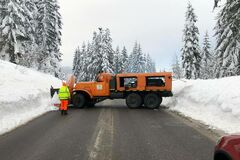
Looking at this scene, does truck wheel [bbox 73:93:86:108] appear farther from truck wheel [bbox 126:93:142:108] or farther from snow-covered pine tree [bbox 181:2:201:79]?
snow-covered pine tree [bbox 181:2:201:79]

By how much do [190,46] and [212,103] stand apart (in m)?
36.5

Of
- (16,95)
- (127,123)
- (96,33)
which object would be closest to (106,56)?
(96,33)

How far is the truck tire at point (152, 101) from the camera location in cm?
2177

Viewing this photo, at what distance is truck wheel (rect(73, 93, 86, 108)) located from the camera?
22.4 m

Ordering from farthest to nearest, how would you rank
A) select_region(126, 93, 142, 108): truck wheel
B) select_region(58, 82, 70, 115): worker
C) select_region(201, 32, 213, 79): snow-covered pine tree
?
select_region(201, 32, 213, 79): snow-covered pine tree
select_region(126, 93, 142, 108): truck wheel
select_region(58, 82, 70, 115): worker

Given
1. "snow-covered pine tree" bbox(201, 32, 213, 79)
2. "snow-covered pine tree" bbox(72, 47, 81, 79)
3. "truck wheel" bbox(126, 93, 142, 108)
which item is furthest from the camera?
"snow-covered pine tree" bbox(72, 47, 81, 79)

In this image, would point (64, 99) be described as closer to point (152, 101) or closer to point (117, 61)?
point (152, 101)

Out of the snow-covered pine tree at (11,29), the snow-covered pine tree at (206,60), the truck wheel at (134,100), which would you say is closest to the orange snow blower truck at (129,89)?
the truck wheel at (134,100)

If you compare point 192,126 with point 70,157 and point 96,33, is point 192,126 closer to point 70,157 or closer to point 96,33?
point 70,157

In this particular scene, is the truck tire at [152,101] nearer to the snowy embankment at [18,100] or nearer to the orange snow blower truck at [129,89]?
the orange snow blower truck at [129,89]

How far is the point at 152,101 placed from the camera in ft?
71.7

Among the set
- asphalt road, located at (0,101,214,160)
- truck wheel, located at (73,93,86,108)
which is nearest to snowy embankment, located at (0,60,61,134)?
asphalt road, located at (0,101,214,160)

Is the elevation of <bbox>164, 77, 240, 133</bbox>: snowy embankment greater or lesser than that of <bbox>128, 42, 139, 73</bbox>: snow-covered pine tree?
lesser

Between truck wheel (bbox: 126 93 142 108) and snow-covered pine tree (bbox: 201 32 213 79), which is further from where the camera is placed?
snow-covered pine tree (bbox: 201 32 213 79)
